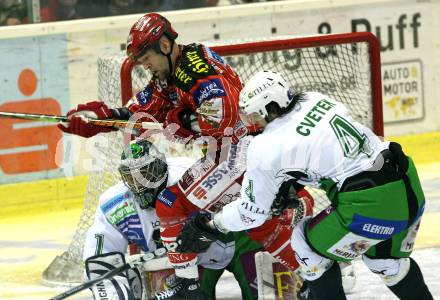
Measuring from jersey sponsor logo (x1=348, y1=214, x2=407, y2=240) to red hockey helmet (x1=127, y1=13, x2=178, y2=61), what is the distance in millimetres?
1260

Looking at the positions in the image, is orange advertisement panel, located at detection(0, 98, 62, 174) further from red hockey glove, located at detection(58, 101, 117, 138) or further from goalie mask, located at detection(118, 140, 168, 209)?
goalie mask, located at detection(118, 140, 168, 209)

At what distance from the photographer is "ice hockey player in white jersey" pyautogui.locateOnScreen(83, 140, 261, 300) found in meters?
5.07

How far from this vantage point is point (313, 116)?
14.4ft

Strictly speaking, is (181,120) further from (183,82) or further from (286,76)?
(286,76)

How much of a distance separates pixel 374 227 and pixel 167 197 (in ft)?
3.52

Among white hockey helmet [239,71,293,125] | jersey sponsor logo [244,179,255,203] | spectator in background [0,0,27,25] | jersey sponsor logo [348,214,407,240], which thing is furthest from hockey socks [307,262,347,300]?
spectator in background [0,0,27,25]

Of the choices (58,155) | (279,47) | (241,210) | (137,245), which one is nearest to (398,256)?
(241,210)

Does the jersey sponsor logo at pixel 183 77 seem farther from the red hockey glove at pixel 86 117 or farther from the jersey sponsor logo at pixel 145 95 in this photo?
the red hockey glove at pixel 86 117

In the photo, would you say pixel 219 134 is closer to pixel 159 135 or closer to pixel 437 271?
pixel 159 135

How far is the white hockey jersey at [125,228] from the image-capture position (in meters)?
5.16

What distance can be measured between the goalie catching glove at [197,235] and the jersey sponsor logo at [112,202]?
0.41 meters

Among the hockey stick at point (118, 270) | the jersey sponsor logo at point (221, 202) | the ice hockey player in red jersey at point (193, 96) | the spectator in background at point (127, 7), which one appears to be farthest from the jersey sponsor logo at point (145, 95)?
the spectator in background at point (127, 7)

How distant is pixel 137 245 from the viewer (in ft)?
17.7

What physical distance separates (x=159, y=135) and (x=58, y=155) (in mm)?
2032
